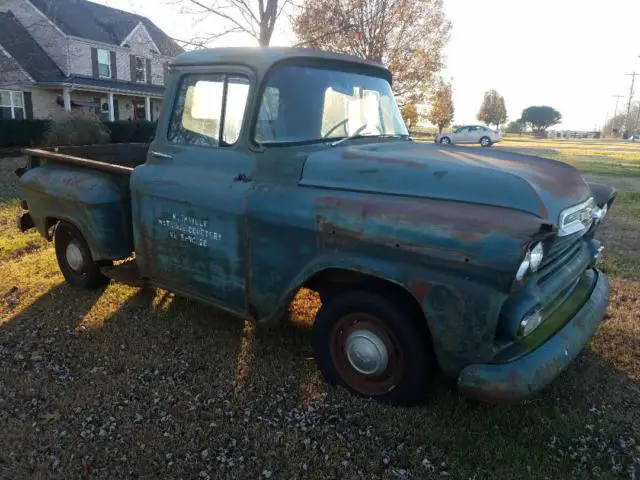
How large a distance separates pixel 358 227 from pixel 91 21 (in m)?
31.0

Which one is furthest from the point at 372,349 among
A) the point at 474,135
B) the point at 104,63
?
the point at 474,135

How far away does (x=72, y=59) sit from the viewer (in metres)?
26.6

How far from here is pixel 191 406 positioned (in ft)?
11.0

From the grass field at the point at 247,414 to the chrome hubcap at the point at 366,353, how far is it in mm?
227

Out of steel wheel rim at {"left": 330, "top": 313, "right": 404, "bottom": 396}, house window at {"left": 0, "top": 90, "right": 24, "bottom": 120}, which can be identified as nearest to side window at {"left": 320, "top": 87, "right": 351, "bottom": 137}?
steel wheel rim at {"left": 330, "top": 313, "right": 404, "bottom": 396}

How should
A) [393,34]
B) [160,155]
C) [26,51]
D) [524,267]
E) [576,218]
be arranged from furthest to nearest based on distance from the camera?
[26,51]
[393,34]
[160,155]
[576,218]
[524,267]

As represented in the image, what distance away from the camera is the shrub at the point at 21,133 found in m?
18.6

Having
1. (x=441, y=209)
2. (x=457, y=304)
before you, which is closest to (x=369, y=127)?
(x=441, y=209)

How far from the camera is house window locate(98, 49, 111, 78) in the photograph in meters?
28.1

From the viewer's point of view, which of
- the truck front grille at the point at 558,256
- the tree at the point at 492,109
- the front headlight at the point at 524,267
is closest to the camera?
the front headlight at the point at 524,267

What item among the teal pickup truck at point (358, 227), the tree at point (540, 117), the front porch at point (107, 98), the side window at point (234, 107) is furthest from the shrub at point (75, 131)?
the tree at point (540, 117)

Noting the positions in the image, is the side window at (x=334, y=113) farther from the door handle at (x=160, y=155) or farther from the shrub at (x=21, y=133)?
the shrub at (x=21, y=133)

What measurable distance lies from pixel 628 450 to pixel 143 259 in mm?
3584

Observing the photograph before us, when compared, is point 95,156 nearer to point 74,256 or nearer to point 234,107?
point 74,256
